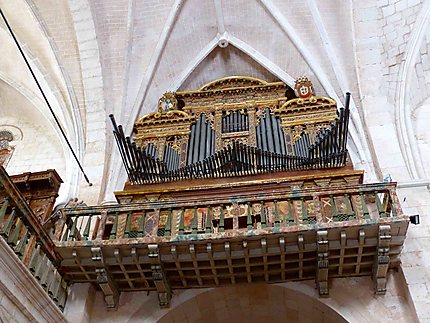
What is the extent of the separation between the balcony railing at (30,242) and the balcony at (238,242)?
0.19 metres

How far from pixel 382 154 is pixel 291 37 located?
397 cm

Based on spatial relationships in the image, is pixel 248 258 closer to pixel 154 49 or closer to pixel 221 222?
pixel 221 222

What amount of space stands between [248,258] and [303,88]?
515 cm

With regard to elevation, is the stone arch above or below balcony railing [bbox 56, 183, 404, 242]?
below

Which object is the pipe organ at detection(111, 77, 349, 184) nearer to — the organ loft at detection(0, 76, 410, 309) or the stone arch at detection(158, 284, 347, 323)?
the organ loft at detection(0, 76, 410, 309)

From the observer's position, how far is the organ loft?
755 centimetres

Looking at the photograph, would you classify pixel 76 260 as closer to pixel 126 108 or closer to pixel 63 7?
pixel 126 108

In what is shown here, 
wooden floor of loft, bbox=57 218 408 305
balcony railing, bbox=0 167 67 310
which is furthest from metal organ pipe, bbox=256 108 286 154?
balcony railing, bbox=0 167 67 310

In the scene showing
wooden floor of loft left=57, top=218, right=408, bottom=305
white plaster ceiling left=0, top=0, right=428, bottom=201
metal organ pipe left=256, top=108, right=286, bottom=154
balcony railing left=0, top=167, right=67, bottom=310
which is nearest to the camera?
balcony railing left=0, top=167, right=67, bottom=310

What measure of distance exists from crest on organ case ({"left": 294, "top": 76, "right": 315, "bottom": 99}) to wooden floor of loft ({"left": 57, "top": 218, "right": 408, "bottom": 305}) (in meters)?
4.58

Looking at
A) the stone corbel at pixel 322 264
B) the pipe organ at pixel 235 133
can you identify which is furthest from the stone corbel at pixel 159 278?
the pipe organ at pixel 235 133

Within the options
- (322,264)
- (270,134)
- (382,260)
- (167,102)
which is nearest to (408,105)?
(270,134)

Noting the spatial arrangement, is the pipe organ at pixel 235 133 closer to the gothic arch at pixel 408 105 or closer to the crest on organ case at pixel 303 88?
the crest on organ case at pixel 303 88

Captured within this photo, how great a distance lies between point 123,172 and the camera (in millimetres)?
10875
